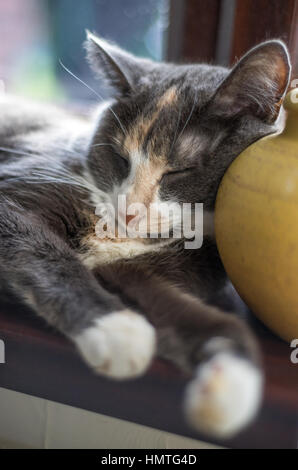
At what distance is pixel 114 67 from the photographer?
0.78 meters

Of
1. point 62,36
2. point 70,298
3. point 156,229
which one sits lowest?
point 70,298

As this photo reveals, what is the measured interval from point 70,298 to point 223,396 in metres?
0.23

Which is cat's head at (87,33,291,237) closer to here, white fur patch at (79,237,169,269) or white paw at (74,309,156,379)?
white fur patch at (79,237,169,269)

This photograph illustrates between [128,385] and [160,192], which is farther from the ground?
[160,192]

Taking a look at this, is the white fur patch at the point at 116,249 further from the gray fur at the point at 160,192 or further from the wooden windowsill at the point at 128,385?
the wooden windowsill at the point at 128,385

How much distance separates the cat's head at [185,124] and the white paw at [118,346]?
20 centimetres

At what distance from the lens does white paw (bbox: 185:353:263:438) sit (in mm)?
526

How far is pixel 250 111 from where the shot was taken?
27.9 inches

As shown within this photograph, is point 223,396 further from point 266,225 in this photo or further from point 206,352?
point 266,225

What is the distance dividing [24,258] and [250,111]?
0.38 m

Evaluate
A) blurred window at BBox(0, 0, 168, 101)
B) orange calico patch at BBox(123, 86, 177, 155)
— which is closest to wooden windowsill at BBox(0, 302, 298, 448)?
orange calico patch at BBox(123, 86, 177, 155)

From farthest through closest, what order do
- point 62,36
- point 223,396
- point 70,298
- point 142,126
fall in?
point 62,36
point 142,126
point 70,298
point 223,396

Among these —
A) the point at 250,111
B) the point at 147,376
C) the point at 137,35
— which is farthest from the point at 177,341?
the point at 137,35

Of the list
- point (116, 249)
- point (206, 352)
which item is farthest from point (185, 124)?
point (206, 352)
